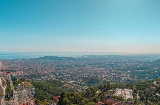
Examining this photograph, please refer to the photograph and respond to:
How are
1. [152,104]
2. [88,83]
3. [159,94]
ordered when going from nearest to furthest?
[152,104] → [159,94] → [88,83]

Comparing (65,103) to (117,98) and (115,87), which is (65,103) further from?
(115,87)

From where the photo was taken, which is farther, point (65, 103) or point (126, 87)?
point (126, 87)

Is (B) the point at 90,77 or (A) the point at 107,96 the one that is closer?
(A) the point at 107,96

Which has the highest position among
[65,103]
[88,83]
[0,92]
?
[0,92]

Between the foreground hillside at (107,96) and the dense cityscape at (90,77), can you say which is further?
the dense cityscape at (90,77)

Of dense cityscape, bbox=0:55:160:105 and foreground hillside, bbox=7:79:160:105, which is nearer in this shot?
foreground hillside, bbox=7:79:160:105

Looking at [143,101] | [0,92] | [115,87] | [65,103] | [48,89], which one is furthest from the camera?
[48,89]

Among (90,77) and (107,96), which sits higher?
(107,96)

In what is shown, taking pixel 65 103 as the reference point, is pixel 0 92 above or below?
above

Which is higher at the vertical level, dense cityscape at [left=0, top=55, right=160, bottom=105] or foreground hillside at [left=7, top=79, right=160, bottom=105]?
foreground hillside at [left=7, top=79, right=160, bottom=105]

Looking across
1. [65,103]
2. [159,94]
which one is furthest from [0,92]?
[159,94]

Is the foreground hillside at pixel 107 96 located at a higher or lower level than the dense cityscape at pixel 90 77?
higher
